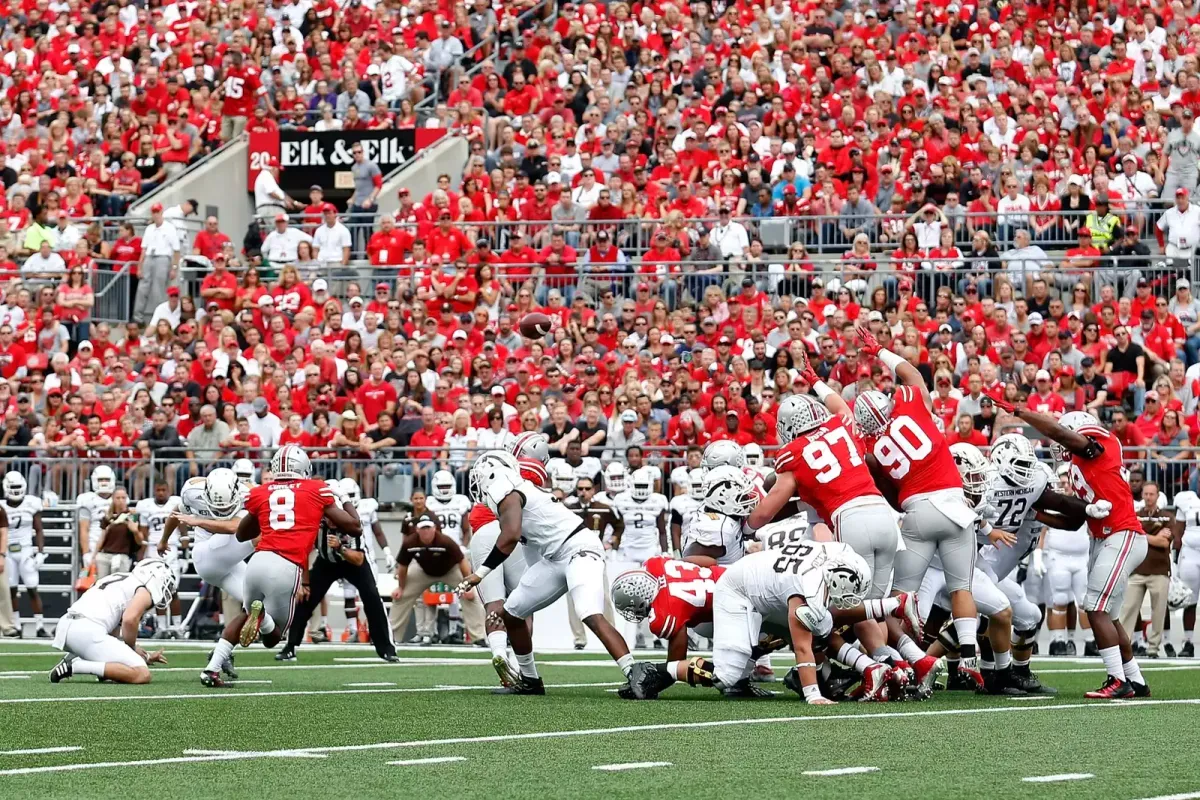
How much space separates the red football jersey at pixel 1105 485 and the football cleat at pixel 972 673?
102 cm

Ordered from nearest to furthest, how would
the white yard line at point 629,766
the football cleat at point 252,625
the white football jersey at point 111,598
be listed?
1. the white yard line at point 629,766
2. the football cleat at point 252,625
3. the white football jersey at point 111,598

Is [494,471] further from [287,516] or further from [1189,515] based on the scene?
[1189,515]

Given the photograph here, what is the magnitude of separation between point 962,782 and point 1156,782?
70 centimetres

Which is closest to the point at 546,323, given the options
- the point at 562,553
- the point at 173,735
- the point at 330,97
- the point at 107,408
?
the point at 107,408

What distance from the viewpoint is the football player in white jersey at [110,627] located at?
39.8 ft

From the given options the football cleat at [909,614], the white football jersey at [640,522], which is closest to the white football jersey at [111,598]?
the football cleat at [909,614]

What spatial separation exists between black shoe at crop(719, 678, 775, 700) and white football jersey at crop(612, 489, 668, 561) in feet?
23.1

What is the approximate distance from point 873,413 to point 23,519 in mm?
11108

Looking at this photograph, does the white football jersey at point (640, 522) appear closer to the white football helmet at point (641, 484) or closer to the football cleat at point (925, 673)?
the white football helmet at point (641, 484)

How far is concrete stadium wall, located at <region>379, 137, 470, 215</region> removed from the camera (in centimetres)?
2477

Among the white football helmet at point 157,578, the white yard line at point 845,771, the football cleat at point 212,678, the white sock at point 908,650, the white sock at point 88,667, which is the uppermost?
the white football helmet at point 157,578

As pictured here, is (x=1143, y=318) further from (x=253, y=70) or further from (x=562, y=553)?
(x=253, y=70)

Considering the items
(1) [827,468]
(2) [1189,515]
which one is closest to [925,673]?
(1) [827,468]

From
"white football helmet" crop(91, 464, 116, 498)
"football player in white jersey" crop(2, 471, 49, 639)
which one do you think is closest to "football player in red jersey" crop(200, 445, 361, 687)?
"white football helmet" crop(91, 464, 116, 498)
